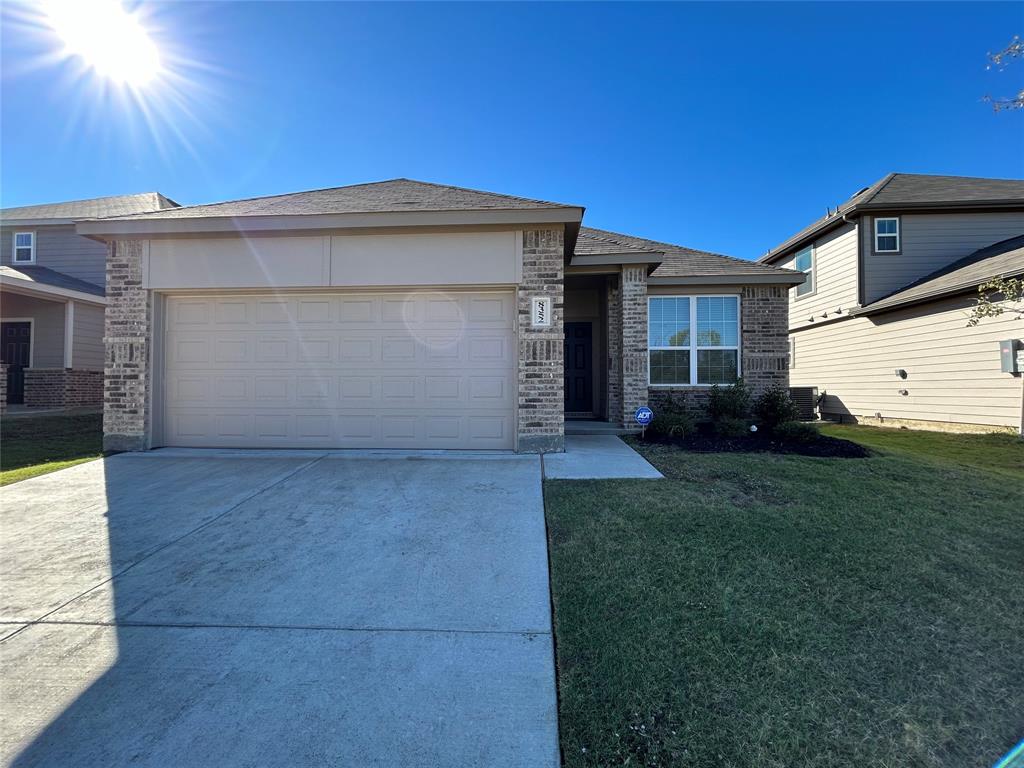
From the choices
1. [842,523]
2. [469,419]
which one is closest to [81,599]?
[469,419]

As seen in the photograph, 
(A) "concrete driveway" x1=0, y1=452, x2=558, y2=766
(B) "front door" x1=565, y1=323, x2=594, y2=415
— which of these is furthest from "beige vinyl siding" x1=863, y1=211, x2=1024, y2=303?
(A) "concrete driveway" x1=0, y1=452, x2=558, y2=766

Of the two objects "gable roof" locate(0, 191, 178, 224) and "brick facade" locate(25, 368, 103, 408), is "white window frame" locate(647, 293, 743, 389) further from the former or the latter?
"gable roof" locate(0, 191, 178, 224)

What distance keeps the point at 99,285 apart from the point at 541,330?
1632cm

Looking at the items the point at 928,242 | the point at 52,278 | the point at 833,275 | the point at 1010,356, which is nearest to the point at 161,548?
the point at 1010,356

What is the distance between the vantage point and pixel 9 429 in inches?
357

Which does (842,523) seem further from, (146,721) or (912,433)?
(912,433)

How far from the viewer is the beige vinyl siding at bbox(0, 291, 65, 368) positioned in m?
12.8

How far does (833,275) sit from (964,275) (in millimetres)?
3551

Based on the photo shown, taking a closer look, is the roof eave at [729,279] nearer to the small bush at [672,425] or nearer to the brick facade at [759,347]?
the brick facade at [759,347]

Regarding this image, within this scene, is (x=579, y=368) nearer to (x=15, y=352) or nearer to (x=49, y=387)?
(x=49, y=387)

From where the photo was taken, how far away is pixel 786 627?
2.49m

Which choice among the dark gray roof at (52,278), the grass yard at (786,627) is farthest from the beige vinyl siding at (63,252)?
the grass yard at (786,627)

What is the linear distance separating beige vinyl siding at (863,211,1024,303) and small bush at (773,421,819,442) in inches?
280

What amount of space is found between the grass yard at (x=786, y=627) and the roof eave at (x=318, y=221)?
3.61m
